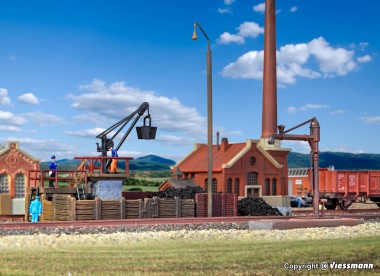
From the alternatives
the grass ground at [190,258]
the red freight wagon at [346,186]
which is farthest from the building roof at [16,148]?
the grass ground at [190,258]

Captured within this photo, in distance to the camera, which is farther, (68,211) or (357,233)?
(68,211)

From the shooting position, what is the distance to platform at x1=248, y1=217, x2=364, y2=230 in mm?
22297

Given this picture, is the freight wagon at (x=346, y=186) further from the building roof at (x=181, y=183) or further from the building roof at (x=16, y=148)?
the building roof at (x=16, y=148)

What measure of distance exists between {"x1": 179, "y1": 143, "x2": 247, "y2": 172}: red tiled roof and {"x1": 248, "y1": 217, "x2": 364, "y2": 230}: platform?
2085cm

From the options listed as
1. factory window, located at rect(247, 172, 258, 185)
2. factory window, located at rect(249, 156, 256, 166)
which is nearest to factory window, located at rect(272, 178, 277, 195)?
factory window, located at rect(247, 172, 258, 185)

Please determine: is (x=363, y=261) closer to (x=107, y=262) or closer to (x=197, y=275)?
(x=197, y=275)

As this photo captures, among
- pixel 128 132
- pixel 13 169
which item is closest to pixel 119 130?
pixel 128 132

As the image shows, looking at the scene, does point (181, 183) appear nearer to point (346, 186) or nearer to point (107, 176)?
point (346, 186)

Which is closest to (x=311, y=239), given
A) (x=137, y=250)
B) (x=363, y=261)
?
(x=363, y=261)

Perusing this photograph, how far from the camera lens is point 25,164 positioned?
44281 millimetres

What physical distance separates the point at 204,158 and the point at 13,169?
48.4 feet

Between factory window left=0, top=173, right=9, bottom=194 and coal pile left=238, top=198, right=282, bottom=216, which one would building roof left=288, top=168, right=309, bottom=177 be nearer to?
factory window left=0, top=173, right=9, bottom=194

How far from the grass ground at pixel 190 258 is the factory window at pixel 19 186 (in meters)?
28.1

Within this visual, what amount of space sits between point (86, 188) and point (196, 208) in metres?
5.21
